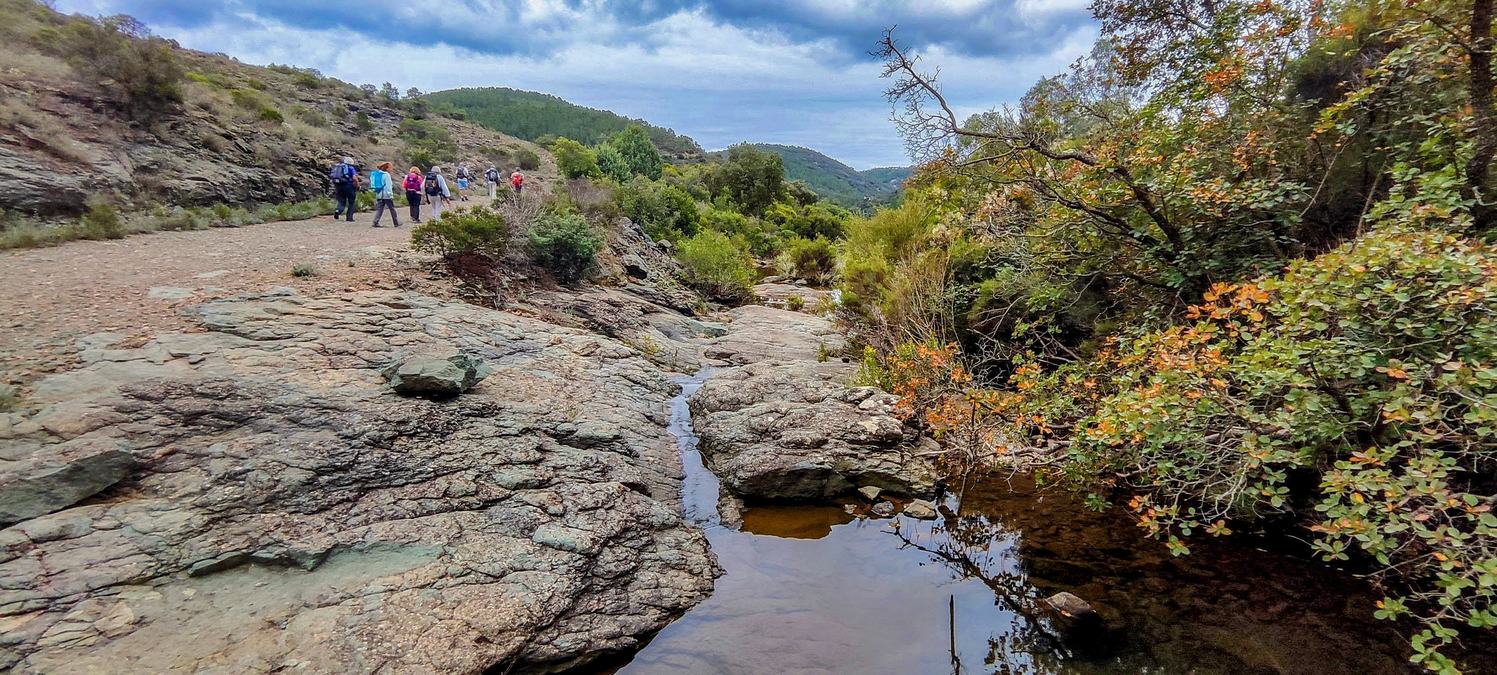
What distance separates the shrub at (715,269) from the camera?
19.6 m

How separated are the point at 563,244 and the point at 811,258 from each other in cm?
1574

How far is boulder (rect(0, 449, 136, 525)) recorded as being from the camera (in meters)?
4.00

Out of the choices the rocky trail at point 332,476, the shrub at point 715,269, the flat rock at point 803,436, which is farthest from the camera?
the shrub at point 715,269

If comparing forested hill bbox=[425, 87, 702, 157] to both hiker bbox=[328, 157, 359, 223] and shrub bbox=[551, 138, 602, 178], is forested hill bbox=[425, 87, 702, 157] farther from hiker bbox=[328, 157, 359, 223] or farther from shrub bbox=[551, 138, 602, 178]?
hiker bbox=[328, 157, 359, 223]

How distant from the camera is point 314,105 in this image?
44375 millimetres

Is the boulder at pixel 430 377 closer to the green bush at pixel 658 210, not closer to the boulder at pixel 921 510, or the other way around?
the boulder at pixel 921 510

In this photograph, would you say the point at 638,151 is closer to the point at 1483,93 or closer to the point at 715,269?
the point at 715,269

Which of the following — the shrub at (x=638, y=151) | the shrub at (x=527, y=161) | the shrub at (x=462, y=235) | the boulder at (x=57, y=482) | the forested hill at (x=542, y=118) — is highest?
the forested hill at (x=542, y=118)

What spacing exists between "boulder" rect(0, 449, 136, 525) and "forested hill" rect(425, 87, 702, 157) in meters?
94.5

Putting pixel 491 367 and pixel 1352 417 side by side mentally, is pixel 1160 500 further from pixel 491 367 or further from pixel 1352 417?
pixel 491 367

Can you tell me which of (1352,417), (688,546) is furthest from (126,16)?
(1352,417)

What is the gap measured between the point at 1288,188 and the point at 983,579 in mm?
4823

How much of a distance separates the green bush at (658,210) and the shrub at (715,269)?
3390 millimetres

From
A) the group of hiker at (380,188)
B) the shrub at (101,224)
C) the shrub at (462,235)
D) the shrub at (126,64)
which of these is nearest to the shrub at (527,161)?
the shrub at (126,64)
